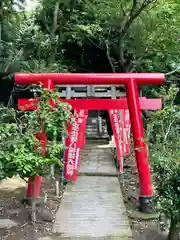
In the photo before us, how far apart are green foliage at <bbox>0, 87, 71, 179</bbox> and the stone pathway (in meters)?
1.16

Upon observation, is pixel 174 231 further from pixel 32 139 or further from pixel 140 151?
pixel 32 139

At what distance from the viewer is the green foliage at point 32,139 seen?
4.50m

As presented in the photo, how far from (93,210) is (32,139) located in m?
2.33

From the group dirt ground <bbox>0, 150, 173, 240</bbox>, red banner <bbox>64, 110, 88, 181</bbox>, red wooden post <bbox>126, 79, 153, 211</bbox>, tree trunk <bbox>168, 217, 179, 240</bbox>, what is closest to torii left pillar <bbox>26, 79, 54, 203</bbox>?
dirt ground <bbox>0, 150, 173, 240</bbox>

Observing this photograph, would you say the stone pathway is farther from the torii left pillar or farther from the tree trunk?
the tree trunk

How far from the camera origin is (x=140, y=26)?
41.2 feet

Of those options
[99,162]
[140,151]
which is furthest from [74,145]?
[99,162]

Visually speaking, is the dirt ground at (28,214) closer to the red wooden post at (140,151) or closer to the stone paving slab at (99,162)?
the red wooden post at (140,151)

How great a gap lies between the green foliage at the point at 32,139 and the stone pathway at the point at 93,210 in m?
1.16

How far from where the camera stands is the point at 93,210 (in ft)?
20.4

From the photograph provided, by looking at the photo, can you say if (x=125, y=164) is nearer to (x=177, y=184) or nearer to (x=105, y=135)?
(x=105, y=135)

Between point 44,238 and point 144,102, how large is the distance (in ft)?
14.5

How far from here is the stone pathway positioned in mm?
5086

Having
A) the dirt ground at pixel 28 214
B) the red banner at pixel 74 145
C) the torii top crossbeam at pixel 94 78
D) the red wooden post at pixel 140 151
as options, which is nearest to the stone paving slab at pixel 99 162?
A: the red banner at pixel 74 145
